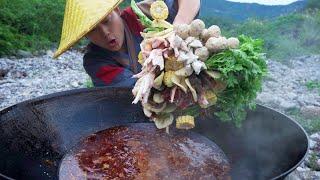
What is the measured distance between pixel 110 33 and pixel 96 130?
94cm

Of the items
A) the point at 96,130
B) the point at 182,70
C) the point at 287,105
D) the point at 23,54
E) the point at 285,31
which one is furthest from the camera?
the point at 285,31

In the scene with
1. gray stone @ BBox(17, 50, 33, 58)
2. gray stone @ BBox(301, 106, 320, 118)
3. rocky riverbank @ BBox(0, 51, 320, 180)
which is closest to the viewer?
rocky riverbank @ BBox(0, 51, 320, 180)

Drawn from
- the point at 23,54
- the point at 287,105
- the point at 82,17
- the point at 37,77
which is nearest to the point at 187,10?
the point at 82,17

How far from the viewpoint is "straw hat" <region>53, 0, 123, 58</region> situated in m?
3.46

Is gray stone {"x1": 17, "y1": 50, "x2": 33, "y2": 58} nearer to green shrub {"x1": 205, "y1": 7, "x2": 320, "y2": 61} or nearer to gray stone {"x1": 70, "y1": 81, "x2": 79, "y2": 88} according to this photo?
gray stone {"x1": 70, "y1": 81, "x2": 79, "y2": 88}

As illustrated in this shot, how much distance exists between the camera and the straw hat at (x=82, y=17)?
346 cm

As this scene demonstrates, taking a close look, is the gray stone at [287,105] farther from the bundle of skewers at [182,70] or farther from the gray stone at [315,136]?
the bundle of skewers at [182,70]

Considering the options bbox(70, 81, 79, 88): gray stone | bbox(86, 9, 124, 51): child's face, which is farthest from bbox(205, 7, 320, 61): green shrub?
bbox(86, 9, 124, 51): child's face

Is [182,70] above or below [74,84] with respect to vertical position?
above

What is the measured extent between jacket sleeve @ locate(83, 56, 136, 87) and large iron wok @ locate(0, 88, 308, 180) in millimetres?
367

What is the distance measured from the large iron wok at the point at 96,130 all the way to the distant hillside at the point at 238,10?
6.13 meters

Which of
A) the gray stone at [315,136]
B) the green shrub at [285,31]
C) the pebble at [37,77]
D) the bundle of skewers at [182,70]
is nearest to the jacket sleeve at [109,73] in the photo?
the bundle of skewers at [182,70]

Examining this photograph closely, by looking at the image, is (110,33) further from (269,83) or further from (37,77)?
(37,77)

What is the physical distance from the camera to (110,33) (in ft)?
13.2
